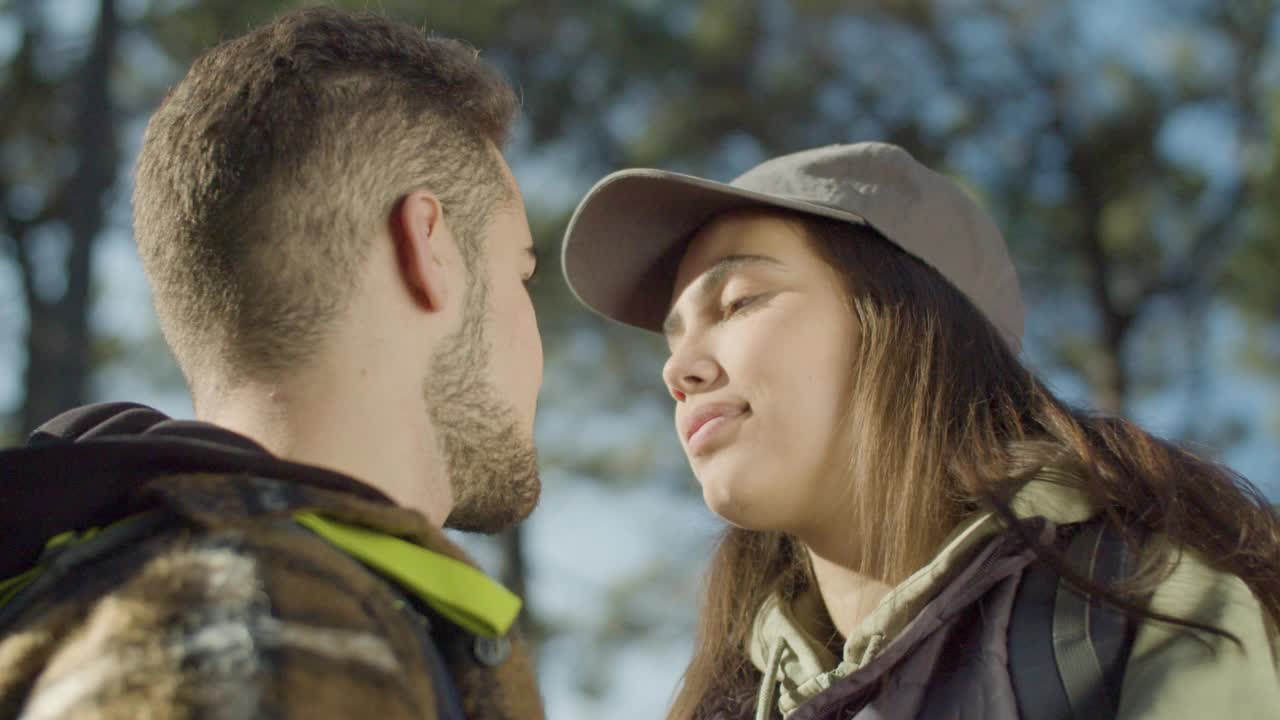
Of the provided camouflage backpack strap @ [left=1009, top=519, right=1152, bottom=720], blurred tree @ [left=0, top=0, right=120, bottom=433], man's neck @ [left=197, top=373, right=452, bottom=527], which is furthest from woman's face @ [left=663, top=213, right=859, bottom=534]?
blurred tree @ [left=0, top=0, right=120, bottom=433]

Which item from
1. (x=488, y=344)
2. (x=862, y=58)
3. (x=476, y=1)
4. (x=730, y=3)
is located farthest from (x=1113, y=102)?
(x=488, y=344)

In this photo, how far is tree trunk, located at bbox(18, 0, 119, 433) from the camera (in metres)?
6.78

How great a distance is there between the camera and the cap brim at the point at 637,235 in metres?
2.44

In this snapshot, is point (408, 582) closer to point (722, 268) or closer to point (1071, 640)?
point (1071, 640)

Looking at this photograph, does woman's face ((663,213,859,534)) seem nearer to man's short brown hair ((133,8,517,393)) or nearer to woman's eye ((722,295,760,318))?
woman's eye ((722,295,760,318))

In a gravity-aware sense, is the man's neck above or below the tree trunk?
above

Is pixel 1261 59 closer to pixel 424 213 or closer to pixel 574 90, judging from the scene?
pixel 574 90

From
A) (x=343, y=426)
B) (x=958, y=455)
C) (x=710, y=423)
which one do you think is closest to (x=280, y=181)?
(x=343, y=426)

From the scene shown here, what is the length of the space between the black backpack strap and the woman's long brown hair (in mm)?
40

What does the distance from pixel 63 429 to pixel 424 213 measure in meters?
0.47

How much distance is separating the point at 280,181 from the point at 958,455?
4.00ft

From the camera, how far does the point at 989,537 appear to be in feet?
6.65

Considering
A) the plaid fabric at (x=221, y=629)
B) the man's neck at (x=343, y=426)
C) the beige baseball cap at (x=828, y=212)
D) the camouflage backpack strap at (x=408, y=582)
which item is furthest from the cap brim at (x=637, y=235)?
the plaid fabric at (x=221, y=629)

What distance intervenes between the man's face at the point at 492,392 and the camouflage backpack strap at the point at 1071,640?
757 millimetres
